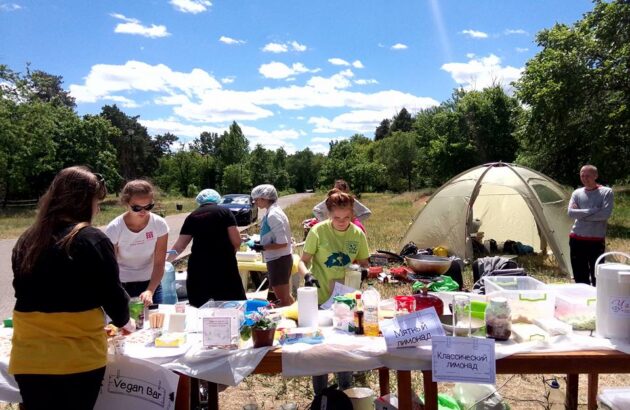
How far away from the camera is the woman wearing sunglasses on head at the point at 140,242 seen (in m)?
3.30

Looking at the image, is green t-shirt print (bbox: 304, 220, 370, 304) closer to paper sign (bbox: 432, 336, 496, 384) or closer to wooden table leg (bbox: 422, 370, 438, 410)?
wooden table leg (bbox: 422, 370, 438, 410)

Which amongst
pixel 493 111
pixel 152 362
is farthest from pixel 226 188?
pixel 152 362

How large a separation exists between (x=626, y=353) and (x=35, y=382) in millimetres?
2560

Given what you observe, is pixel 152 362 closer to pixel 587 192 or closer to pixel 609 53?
pixel 587 192

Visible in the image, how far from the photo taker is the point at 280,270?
14.8 ft

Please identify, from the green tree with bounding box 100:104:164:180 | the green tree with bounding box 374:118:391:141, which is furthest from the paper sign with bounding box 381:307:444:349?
the green tree with bounding box 374:118:391:141

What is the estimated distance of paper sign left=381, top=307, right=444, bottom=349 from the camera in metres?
2.22

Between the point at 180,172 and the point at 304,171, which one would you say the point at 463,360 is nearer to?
the point at 180,172

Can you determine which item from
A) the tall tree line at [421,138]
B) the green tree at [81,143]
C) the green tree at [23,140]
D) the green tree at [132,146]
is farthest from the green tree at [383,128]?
the green tree at [23,140]

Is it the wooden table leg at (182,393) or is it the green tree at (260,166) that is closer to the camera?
the wooden table leg at (182,393)

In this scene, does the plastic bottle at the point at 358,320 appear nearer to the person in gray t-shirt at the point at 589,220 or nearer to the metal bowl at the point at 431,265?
the person in gray t-shirt at the point at 589,220

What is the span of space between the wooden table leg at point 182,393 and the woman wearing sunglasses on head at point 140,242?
3.48 feet

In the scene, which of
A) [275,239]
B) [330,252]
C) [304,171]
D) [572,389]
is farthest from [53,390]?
[304,171]

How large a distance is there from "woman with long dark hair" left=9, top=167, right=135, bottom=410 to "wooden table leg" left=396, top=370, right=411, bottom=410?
1.39 meters
